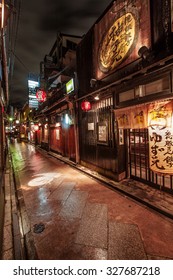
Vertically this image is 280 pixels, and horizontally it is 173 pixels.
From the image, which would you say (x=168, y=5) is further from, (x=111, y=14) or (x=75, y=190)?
(x=75, y=190)

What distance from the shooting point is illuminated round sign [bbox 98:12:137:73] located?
6850 millimetres

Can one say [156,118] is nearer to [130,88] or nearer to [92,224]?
[130,88]

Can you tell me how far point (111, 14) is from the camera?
8078mm

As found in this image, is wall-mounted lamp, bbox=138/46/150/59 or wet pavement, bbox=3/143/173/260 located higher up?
wall-mounted lamp, bbox=138/46/150/59

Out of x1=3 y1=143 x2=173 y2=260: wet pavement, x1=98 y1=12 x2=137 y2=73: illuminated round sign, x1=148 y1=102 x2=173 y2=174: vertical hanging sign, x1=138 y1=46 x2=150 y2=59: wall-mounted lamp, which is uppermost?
x1=98 y1=12 x2=137 y2=73: illuminated round sign

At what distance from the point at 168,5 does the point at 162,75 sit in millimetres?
2336

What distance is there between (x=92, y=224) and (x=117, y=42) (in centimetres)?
845

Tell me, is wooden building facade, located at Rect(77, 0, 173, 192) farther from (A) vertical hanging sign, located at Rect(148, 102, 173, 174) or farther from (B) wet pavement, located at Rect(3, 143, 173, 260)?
(B) wet pavement, located at Rect(3, 143, 173, 260)

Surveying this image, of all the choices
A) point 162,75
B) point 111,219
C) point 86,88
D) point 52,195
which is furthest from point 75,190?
point 86,88

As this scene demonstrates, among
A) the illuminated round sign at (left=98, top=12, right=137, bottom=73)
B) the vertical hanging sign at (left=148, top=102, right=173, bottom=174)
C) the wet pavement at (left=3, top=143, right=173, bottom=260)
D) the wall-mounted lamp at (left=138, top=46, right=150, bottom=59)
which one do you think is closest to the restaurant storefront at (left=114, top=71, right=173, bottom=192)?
the vertical hanging sign at (left=148, top=102, right=173, bottom=174)

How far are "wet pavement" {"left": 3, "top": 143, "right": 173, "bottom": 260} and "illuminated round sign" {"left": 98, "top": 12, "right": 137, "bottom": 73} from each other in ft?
21.6

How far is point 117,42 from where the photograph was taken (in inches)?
301

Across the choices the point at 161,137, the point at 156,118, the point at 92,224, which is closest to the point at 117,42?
the point at 156,118
